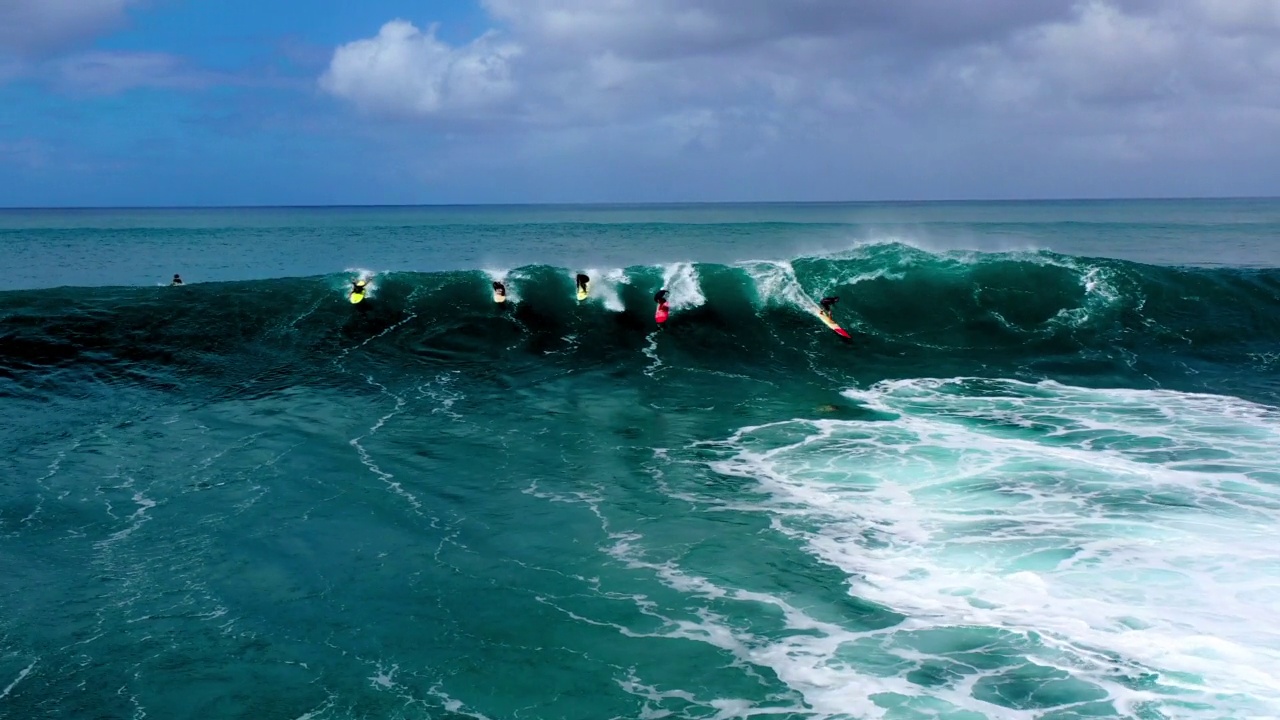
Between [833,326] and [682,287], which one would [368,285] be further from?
[833,326]

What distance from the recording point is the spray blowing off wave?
915 inches

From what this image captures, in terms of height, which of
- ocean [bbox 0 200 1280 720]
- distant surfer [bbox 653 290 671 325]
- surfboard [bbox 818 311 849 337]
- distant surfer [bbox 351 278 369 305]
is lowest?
ocean [bbox 0 200 1280 720]

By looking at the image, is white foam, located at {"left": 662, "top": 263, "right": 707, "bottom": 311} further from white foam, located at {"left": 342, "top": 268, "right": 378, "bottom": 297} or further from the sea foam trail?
the sea foam trail

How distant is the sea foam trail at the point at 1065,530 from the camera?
325 inches

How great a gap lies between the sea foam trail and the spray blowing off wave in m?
5.90

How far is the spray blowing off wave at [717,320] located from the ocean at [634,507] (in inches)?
7.8

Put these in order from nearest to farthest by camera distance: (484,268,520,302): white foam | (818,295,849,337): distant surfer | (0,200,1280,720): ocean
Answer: (0,200,1280,720): ocean < (818,295,849,337): distant surfer < (484,268,520,302): white foam

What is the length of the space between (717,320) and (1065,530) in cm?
1685

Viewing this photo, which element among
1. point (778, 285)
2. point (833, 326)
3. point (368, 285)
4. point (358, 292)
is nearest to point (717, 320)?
point (833, 326)

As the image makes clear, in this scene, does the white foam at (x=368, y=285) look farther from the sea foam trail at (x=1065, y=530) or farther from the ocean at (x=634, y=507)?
the sea foam trail at (x=1065, y=530)

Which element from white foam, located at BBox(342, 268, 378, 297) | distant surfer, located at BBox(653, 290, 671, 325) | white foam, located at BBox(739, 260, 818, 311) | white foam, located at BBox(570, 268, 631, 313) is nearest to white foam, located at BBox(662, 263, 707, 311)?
distant surfer, located at BBox(653, 290, 671, 325)

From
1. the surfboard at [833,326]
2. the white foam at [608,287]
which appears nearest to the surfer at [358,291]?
the white foam at [608,287]

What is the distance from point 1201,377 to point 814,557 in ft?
53.8

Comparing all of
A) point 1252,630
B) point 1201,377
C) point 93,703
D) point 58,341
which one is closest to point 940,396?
point 1201,377
